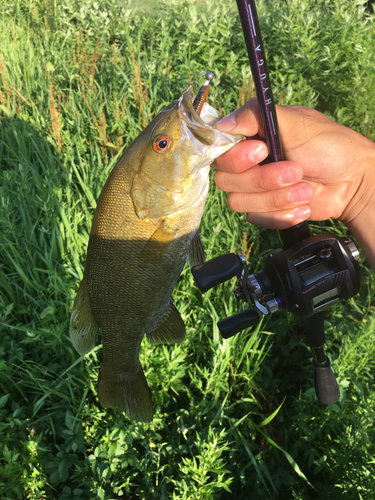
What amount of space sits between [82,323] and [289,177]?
41.5 inches

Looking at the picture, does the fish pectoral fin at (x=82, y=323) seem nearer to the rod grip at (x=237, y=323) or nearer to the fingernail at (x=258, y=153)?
the rod grip at (x=237, y=323)

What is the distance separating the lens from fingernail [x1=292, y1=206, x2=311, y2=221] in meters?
1.59

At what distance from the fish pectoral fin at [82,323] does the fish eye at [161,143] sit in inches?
23.6

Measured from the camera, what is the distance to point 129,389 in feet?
5.26

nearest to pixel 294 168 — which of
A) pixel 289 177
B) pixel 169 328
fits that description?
pixel 289 177

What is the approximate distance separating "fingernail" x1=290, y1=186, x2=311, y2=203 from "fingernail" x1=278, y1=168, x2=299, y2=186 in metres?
0.08

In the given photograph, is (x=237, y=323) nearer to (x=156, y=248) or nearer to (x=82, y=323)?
(x=156, y=248)

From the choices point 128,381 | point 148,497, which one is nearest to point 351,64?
point 128,381

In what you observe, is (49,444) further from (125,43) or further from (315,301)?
(125,43)

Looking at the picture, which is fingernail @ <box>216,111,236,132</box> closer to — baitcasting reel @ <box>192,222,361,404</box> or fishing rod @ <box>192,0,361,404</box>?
fishing rod @ <box>192,0,361,404</box>

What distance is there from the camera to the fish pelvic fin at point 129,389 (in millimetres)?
1594

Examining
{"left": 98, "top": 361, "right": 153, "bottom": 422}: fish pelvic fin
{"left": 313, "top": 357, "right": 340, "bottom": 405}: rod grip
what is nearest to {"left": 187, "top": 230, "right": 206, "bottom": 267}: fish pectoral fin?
{"left": 98, "top": 361, "right": 153, "bottom": 422}: fish pelvic fin

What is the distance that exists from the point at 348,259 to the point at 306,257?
15 cm

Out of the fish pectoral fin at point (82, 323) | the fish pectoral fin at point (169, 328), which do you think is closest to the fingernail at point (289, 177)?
the fish pectoral fin at point (169, 328)
